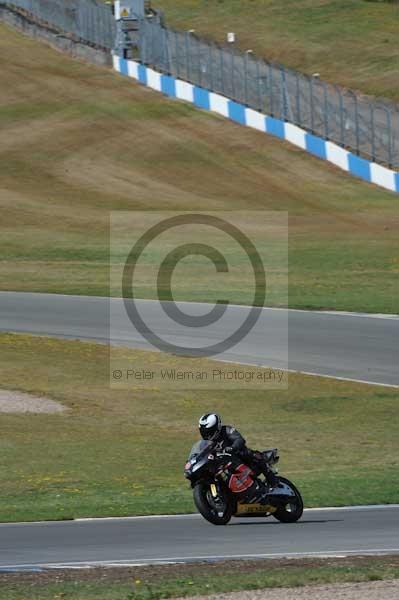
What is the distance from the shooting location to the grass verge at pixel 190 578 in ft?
34.5

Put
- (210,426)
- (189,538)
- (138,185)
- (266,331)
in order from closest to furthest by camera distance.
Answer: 1. (189,538)
2. (210,426)
3. (266,331)
4. (138,185)

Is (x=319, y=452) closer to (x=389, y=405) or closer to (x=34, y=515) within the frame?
(x=389, y=405)

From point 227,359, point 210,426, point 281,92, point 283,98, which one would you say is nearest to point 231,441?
point 210,426

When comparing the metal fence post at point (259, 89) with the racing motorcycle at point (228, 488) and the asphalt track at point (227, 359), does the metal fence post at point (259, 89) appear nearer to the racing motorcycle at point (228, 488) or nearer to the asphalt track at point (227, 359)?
the asphalt track at point (227, 359)

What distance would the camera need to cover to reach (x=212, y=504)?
45.2ft

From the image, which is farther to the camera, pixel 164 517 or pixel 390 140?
pixel 390 140

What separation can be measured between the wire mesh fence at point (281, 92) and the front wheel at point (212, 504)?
35.2m

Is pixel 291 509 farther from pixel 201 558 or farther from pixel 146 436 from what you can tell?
pixel 146 436

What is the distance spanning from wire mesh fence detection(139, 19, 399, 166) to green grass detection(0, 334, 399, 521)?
25.3 m

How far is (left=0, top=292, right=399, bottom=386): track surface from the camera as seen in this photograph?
24938 millimetres

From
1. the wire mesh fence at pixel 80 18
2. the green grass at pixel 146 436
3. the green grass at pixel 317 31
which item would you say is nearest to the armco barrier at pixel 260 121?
the wire mesh fence at pixel 80 18

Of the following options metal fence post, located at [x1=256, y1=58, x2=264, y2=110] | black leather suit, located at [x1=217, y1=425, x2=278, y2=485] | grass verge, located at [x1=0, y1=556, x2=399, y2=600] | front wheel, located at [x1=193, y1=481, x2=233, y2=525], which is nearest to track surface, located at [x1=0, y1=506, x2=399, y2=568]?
front wheel, located at [x1=193, y1=481, x2=233, y2=525]

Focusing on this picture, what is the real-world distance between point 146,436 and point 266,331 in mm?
8467

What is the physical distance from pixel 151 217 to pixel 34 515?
30.0 meters
